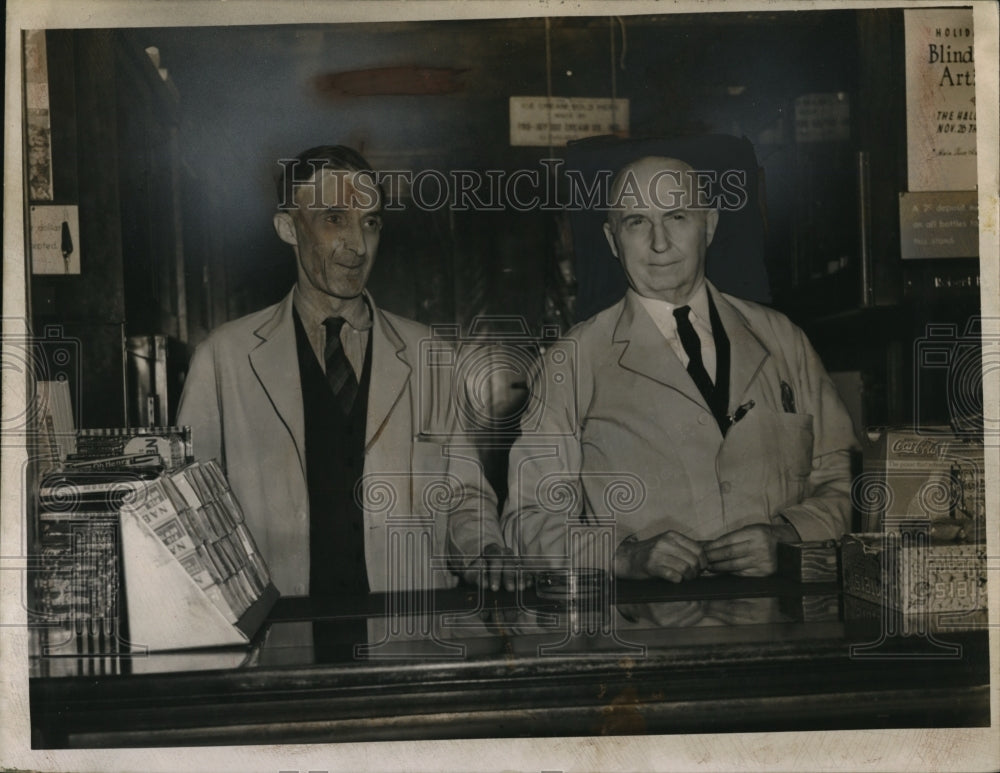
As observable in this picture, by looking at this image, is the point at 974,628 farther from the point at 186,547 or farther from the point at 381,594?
the point at 186,547

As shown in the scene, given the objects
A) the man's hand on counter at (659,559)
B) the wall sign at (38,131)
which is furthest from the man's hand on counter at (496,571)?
the wall sign at (38,131)

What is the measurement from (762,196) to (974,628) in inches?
48.4

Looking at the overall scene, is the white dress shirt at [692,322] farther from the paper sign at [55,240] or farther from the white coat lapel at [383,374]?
the paper sign at [55,240]

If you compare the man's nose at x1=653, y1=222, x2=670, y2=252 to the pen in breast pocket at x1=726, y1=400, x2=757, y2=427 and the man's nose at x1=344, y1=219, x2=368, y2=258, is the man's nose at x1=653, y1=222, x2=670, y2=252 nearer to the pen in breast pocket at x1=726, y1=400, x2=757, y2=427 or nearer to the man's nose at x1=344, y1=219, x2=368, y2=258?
the pen in breast pocket at x1=726, y1=400, x2=757, y2=427

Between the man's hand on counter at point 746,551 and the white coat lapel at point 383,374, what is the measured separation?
2.96ft

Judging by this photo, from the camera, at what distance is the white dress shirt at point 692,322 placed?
249cm

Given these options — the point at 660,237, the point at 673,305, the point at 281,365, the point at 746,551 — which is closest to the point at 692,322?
the point at 673,305

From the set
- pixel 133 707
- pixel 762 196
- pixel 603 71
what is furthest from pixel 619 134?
pixel 133 707

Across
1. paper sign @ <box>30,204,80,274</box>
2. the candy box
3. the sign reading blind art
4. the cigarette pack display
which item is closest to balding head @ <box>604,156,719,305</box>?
the sign reading blind art

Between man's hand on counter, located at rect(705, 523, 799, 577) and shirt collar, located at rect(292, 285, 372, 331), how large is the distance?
1071 mm

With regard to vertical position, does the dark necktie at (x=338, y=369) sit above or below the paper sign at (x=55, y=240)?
below

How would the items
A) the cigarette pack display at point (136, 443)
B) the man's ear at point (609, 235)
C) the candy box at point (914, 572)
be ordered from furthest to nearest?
the man's ear at point (609, 235)
the cigarette pack display at point (136, 443)
the candy box at point (914, 572)

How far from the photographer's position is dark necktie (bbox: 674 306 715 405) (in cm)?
248

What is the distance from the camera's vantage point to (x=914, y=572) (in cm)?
225
